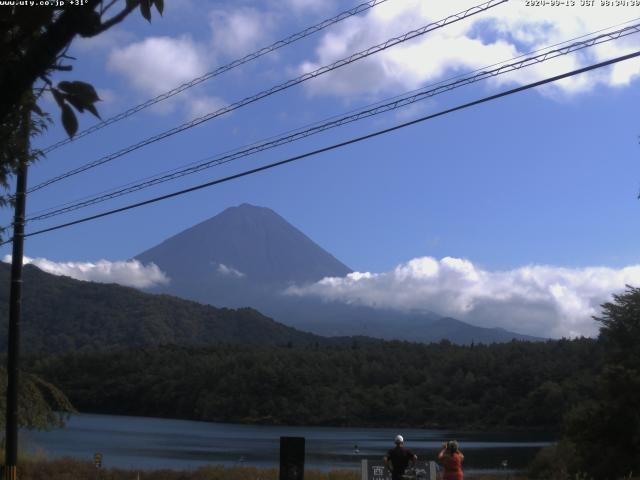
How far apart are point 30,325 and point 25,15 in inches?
5539

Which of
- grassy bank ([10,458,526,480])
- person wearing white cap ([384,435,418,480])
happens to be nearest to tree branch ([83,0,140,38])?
person wearing white cap ([384,435,418,480])

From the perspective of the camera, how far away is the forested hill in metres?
141

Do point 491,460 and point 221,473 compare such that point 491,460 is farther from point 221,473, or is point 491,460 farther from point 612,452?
point 221,473

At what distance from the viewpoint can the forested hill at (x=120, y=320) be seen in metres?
141

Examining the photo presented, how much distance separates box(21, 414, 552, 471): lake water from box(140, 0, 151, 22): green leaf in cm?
2497

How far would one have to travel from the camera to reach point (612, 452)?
29.2 metres

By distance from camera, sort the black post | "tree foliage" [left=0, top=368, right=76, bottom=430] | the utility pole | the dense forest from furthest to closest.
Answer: the dense forest < "tree foliage" [left=0, top=368, right=76, bottom=430] < the utility pole < the black post

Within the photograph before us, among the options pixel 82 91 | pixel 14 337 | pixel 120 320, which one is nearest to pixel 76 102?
pixel 82 91

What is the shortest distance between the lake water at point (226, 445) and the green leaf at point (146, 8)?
2497cm

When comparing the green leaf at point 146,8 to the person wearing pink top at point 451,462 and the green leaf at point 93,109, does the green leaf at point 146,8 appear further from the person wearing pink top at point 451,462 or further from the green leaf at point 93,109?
the person wearing pink top at point 451,462

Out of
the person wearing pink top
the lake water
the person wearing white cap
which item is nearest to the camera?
the person wearing pink top

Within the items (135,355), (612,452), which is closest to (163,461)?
(612,452)

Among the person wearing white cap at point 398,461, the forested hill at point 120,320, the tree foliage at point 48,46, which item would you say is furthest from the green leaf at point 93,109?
the forested hill at point 120,320

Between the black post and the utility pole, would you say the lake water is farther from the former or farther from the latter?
the black post
